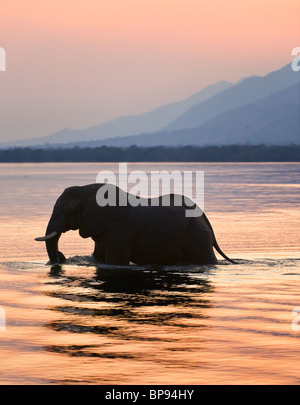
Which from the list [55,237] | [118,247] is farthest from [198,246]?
[55,237]

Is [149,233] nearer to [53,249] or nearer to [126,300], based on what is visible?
[53,249]

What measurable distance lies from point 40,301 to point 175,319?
8.25 ft

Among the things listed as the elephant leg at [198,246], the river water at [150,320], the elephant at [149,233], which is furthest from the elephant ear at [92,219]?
the elephant leg at [198,246]

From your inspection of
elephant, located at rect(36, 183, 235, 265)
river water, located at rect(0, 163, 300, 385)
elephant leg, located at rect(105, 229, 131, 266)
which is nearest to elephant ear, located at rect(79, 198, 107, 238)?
elephant, located at rect(36, 183, 235, 265)

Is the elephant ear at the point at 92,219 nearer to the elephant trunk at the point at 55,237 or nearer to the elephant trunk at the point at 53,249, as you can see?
the elephant trunk at the point at 55,237

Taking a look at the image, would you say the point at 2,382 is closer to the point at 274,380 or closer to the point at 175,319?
the point at 274,380

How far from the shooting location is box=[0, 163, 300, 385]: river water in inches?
395

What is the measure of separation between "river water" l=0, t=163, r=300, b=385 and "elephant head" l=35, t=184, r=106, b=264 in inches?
17.3

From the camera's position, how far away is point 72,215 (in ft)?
62.0

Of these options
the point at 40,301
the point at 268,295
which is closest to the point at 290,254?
the point at 268,295

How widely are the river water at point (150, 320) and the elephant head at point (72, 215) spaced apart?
0.44 m

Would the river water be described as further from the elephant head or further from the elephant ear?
the elephant ear

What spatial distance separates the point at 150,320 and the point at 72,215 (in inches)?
259
